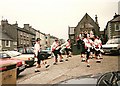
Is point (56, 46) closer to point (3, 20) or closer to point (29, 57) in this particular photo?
point (29, 57)

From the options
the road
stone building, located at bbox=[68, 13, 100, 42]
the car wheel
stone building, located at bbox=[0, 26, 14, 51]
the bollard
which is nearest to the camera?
the car wheel

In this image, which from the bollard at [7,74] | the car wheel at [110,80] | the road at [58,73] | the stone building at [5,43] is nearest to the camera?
the car wheel at [110,80]

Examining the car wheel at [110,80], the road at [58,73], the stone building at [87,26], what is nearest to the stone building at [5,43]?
the stone building at [87,26]

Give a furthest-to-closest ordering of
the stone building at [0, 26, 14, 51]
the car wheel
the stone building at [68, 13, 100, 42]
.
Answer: the stone building at [68, 13, 100, 42] → the stone building at [0, 26, 14, 51] → the car wheel

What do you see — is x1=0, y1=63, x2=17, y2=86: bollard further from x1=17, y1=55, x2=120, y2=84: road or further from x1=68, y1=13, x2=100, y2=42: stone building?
x1=68, y1=13, x2=100, y2=42: stone building

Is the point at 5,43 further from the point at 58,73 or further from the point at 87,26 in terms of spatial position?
the point at 58,73

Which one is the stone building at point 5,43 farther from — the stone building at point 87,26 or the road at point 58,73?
the road at point 58,73

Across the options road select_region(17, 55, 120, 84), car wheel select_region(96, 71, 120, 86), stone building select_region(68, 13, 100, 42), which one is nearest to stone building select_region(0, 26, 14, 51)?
stone building select_region(68, 13, 100, 42)

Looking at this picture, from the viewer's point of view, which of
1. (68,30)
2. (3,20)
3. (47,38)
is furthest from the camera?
(47,38)

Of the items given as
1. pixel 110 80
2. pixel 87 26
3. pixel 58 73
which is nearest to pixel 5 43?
pixel 87 26

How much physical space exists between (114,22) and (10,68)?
1483 inches

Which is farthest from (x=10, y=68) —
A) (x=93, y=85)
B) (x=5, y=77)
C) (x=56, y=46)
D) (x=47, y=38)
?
(x=47, y=38)

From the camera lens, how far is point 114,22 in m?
40.8

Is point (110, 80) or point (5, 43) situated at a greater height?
point (5, 43)
